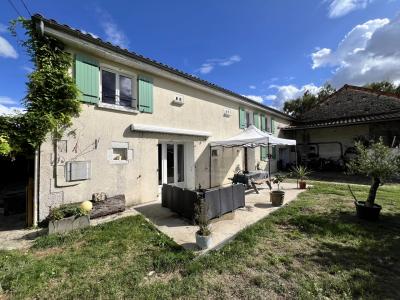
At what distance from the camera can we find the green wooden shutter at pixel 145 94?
7781 millimetres

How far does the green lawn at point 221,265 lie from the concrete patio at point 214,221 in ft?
0.96

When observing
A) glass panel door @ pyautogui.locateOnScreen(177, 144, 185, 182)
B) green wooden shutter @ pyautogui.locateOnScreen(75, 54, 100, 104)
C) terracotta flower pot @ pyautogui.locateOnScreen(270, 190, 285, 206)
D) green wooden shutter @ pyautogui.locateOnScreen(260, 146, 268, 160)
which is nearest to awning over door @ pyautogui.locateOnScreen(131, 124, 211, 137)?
glass panel door @ pyautogui.locateOnScreen(177, 144, 185, 182)

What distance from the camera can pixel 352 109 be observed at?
18422 millimetres

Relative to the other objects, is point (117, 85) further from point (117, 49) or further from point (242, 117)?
point (242, 117)

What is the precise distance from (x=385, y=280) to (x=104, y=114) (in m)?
7.51

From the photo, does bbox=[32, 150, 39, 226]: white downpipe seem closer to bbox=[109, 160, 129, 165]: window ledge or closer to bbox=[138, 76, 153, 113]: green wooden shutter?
bbox=[109, 160, 129, 165]: window ledge

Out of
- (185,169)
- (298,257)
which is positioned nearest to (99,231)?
(298,257)

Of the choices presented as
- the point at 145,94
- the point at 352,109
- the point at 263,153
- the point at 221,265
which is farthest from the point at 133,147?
the point at 352,109

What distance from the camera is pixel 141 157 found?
25.3 feet

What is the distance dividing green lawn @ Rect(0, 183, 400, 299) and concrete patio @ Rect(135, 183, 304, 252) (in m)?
0.29

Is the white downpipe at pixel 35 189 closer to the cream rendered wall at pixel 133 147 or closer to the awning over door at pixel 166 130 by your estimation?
the cream rendered wall at pixel 133 147

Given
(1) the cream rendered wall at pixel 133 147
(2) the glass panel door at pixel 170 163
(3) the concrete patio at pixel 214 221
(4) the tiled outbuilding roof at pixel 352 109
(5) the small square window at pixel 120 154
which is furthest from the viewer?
(4) the tiled outbuilding roof at pixel 352 109

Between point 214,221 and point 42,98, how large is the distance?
18.1ft

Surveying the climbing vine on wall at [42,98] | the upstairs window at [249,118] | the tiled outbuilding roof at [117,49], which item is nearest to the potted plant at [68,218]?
the climbing vine on wall at [42,98]
